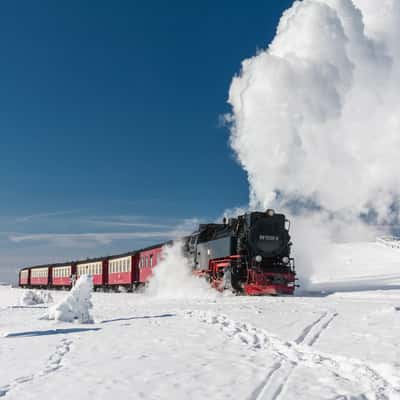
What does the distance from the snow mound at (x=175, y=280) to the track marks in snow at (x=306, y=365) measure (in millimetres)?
13130

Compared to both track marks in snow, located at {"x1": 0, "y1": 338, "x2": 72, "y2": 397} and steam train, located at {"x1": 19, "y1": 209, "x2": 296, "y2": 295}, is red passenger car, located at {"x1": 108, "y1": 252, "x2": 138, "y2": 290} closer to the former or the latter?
steam train, located at {"x1": 19, "y1": 209, "x2": 296, "y2": 295}

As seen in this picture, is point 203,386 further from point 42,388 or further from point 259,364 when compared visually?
point 42,388

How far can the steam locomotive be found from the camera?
19.9m

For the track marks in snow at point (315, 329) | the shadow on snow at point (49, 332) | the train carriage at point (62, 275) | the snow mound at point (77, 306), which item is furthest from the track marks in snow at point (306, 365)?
the train carriage at point (62, 275)

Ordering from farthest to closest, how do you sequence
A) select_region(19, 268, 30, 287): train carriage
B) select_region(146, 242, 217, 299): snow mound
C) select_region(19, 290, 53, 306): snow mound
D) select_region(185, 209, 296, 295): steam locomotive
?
select_region(19, 268, 30, 287): train carriage, select_region(19, 290, 53, 306): snow mound, select_region(146, 242, 217, 299): snow mound, select_region(185, 209, 296, 295): steam locomotive

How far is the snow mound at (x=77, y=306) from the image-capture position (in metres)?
12.7

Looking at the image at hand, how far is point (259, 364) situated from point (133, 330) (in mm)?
4499

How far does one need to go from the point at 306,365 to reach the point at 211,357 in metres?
1.49

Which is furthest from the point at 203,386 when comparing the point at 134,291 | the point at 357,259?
the point at 357,259

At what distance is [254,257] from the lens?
20.6 metres

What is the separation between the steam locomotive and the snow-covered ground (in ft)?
22.6

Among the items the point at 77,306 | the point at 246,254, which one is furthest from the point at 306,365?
the point at 246,254

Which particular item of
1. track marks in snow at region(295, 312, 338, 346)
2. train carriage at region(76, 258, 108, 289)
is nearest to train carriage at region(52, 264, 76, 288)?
train carriage at region(76, 258, 108, 289)

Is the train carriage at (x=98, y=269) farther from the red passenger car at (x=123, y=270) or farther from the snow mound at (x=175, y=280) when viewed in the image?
the snow mound at (x=175, y=280)
